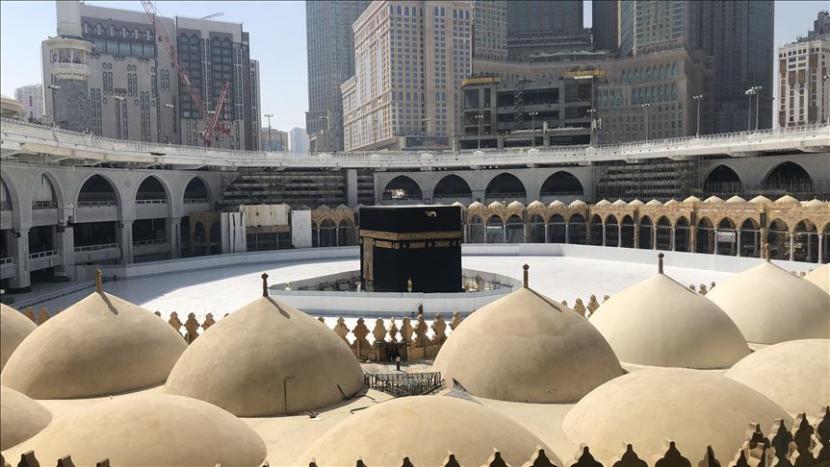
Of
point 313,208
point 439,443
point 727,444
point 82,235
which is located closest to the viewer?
point 439,443

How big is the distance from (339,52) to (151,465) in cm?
14931

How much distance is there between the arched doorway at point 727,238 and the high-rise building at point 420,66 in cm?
5490

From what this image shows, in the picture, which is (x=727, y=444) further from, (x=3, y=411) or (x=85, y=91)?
(x=85, y=91)

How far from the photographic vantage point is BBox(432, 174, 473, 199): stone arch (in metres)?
48.5

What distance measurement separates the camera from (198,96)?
90.7 metres

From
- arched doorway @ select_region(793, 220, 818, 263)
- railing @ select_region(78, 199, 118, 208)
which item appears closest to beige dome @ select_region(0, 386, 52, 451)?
railing @ select_region(78, 199, 118, 208)

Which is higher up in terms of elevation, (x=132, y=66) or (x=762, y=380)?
(x=132, y=66)

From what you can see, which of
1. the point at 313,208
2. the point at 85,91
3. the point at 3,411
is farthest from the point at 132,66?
the point at 3,411

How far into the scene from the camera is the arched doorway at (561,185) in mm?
46594

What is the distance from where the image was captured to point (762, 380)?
7996mm

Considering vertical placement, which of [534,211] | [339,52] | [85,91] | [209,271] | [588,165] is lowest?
[209,271]

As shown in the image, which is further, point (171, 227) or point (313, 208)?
point (313, 208)

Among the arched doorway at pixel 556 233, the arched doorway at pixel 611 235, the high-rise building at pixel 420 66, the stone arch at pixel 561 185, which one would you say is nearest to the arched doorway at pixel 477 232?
the stone arch at pixel 561 185

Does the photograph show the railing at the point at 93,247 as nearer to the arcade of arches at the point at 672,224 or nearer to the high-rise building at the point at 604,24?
the arcade of arches at the point at 672,224
